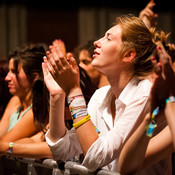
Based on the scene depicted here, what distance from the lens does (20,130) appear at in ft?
8.61

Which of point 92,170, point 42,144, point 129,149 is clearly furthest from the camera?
point 42,144

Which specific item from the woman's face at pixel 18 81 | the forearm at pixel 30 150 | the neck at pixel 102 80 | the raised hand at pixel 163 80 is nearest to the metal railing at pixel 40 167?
the forearm at pixel 30 150

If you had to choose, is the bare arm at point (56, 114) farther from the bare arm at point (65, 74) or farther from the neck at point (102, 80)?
the neck at point (102, 80)

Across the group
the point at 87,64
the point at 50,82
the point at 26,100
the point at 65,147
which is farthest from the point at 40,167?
the point at 87,64

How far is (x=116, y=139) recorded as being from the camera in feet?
5.36

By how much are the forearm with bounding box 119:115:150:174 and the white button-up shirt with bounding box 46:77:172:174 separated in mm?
150

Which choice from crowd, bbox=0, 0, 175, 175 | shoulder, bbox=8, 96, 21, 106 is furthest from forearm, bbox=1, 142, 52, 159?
shoulder, bbox=8, 96, 21, 106

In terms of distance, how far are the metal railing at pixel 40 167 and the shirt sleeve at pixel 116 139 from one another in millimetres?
52

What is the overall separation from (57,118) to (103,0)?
20.7 ft

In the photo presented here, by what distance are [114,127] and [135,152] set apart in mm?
257

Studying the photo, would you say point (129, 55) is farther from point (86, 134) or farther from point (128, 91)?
point (86, 134)

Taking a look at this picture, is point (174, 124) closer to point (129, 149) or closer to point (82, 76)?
point (129, 149)

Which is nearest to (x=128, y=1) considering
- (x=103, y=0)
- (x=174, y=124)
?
(x=103, y=0)

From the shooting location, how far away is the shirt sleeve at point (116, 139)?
1619 millimetres
